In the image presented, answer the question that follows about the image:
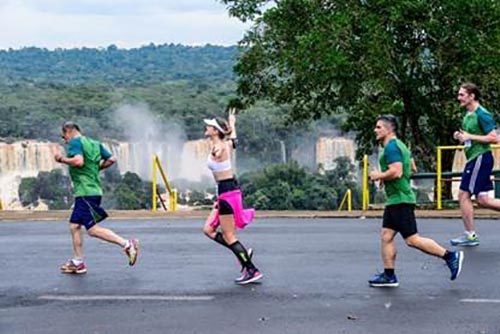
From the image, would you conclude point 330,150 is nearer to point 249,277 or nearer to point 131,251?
point 131,251

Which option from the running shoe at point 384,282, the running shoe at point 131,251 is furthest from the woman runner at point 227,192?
the running shoe at point 131,251

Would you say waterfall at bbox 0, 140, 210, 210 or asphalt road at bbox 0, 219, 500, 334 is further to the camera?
waterfall at bbox 0, 140, 210, 210

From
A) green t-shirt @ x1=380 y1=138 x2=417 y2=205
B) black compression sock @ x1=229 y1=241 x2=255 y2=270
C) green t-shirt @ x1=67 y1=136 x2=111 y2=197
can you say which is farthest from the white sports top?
green t-shirt @ x1=67 y1=136 x2=111 y2=197

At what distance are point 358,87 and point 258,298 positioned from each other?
18596 mm

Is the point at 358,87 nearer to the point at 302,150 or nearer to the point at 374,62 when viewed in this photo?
the point at 374,62

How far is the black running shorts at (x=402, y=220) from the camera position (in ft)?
33.1

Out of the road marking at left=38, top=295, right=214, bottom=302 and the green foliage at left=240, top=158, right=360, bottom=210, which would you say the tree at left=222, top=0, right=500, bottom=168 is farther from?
the road marking at left=38, top=295, right=214, bottom=302

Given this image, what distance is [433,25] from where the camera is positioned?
88.6ft

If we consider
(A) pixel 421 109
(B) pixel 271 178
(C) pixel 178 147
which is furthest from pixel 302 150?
(A) pixel 421 109

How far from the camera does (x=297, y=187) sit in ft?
138

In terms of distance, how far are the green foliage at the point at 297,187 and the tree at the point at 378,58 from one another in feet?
18.7

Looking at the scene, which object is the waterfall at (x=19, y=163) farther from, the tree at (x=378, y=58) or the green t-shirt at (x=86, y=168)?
the green t-shirt at (x=86, y=168)

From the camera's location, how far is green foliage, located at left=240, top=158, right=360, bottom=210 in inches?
1485

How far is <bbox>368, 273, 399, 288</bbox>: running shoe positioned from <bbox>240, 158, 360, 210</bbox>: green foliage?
A: 24.3 metres
